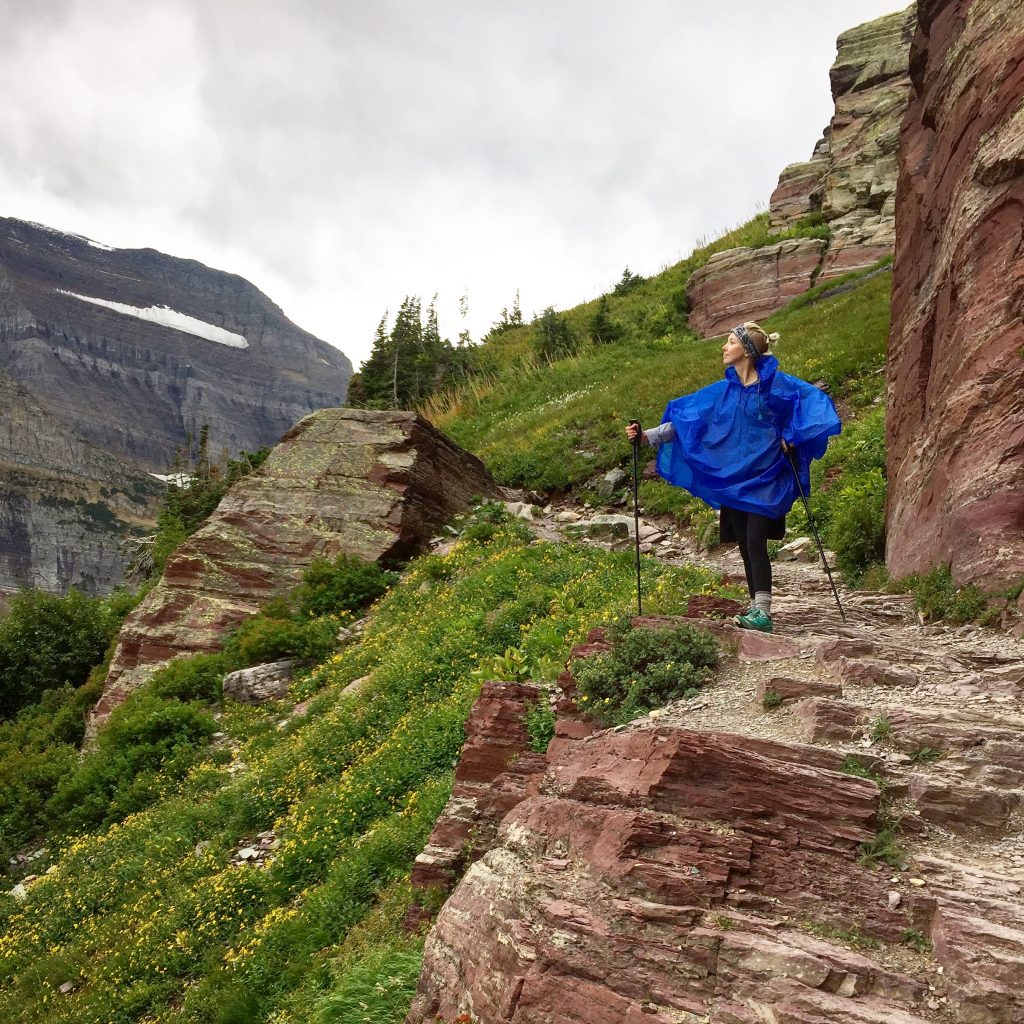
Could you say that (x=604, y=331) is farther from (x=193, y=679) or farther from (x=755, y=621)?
(x=755, y=621)

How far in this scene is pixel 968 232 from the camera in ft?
23.2

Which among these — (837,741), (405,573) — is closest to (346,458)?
(405,573)

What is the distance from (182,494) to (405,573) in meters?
11.6

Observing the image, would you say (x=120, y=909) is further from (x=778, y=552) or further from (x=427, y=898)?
(x=778, y=552)

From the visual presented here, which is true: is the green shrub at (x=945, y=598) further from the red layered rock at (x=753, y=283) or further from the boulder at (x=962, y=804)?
the red layered rock at (x=753, y=283)

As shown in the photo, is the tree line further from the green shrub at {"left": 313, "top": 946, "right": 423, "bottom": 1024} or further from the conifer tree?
the green shrub at {"left": 313, "top": 946, "right": 423, "bottom": 1024}

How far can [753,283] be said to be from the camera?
2903cm

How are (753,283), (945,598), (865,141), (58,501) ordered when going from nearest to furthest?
1. (945,598)
2. (753,283)
3. (865,141)
4. (58,501)

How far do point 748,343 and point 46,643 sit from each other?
17368mm

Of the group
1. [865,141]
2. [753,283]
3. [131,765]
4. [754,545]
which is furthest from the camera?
[865,141]

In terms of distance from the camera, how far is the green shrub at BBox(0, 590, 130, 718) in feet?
55.3

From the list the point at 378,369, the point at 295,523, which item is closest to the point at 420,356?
the point at 378,369

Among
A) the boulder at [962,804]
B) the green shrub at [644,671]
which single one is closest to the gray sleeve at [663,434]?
the green shrub at [644,671]

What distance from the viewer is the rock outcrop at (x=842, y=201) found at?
91.7 feet
